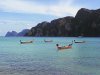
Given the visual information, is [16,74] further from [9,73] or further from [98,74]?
[98,74]

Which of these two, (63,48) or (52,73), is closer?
(52,73)

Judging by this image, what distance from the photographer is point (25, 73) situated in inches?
A: 784

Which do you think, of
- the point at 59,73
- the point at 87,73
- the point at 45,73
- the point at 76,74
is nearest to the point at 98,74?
the point at 87,73

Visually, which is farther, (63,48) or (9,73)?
(63,48)

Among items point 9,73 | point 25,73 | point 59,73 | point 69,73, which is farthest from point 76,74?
point 9,73

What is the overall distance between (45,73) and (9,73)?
18.6ft

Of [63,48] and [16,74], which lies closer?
[16,74]

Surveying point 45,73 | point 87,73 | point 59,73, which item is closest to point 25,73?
point 45,73

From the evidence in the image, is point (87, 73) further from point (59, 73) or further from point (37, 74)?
point (37, 74)

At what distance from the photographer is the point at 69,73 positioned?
65.2 feet

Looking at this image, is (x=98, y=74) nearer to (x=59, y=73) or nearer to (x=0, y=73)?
(x=59, y=73)

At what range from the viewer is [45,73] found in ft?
65.2

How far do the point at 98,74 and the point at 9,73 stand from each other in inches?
543

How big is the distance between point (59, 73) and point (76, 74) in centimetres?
259
